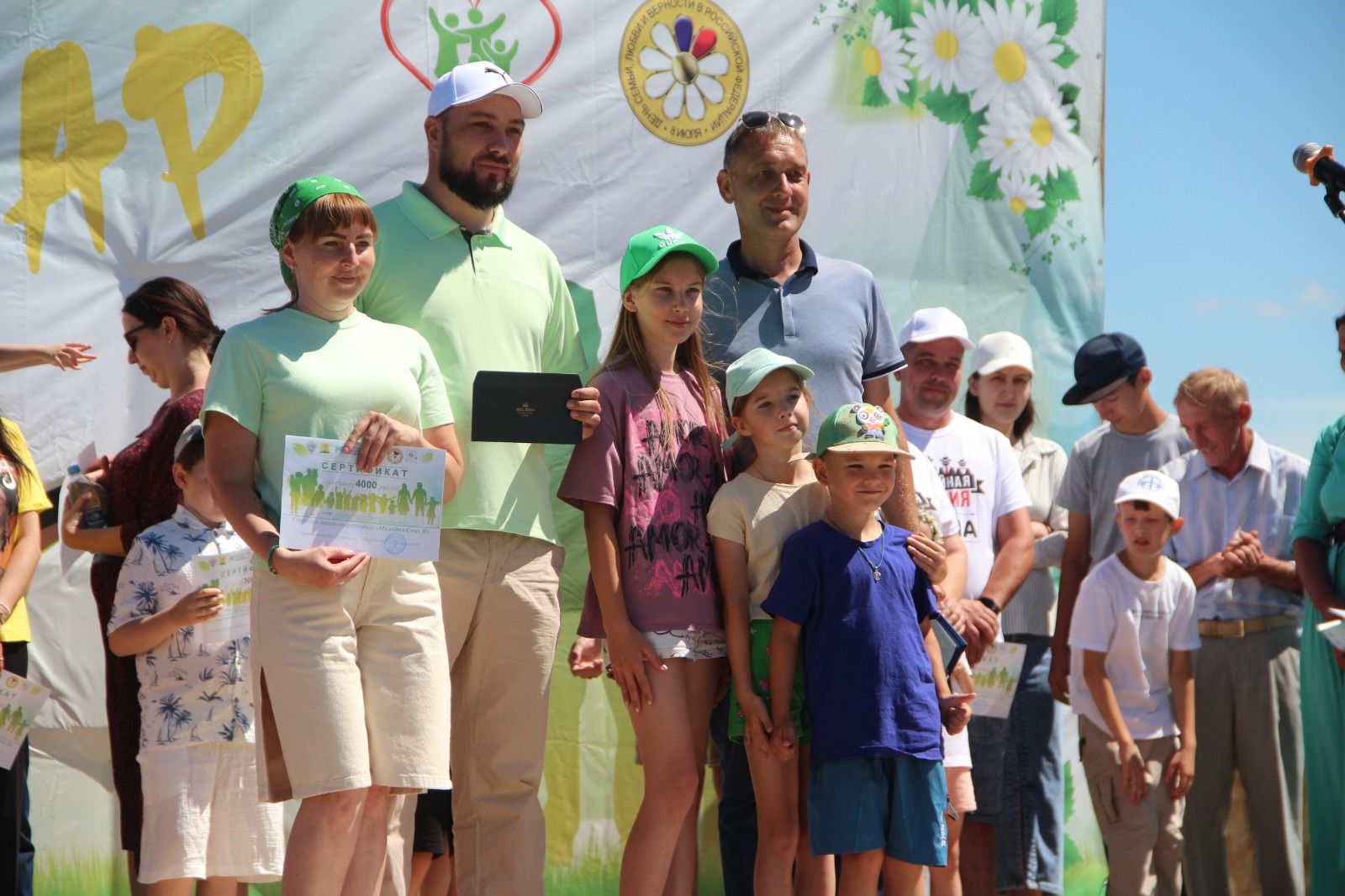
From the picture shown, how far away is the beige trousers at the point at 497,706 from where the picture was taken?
3104 millimetres

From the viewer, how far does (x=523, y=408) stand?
9.84 ft

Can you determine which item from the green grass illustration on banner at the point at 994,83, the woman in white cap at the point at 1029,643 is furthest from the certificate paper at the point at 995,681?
the green grass illustration on banner at the point at 994,83

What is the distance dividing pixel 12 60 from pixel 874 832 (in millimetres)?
3304

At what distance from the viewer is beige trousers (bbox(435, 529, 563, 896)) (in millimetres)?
3104

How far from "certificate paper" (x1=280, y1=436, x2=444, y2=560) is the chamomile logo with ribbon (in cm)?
252

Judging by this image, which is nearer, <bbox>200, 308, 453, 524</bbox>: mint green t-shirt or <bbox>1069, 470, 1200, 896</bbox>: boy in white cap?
<bbox>200, 308, 453, 524</bbox>: mint green t-shirt

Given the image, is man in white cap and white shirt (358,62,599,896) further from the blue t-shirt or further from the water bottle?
the water bottle

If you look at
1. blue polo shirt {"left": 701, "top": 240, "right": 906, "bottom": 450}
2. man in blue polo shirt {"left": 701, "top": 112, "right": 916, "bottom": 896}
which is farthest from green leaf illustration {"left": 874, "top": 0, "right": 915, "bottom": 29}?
blue polo shirt {"left": 701, "top": 240, "right": 906, "bottom": 450}

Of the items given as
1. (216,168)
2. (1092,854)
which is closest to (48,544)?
(216,168)

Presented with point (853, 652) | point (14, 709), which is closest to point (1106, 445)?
point (853, 652)

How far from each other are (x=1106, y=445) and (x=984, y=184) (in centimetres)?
112

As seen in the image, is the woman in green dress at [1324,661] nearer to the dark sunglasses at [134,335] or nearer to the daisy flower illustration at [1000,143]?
the daisy flower illustration at [1000,143]

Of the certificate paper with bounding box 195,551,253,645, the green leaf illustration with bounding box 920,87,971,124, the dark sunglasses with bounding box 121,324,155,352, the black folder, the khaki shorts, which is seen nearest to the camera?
the khaki shorts

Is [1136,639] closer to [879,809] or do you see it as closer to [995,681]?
[995,681]
